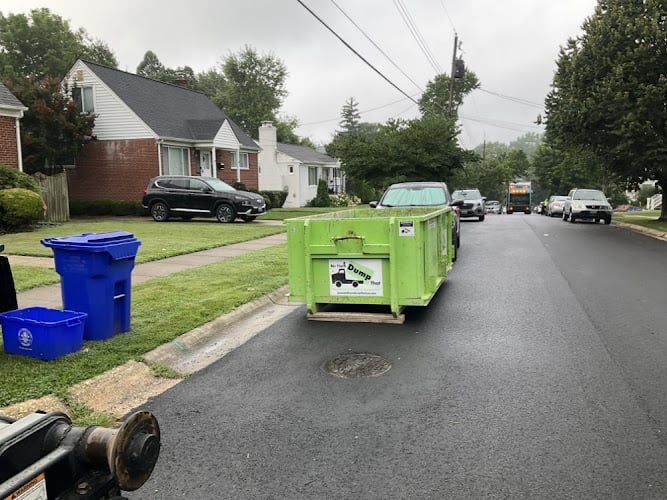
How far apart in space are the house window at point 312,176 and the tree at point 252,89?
25374mm

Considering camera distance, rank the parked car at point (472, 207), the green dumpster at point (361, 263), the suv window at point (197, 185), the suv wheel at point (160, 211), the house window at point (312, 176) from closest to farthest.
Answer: the green dumpster at point (361, 263) → the suv window at point (197, 185) → the suv wheel at point (160, 211) → the parked car at point (472, 207) → the house window at point (312, 176)

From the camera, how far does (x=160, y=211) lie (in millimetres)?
23391

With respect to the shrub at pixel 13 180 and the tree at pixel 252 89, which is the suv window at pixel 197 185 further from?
the tree at pixel 252 89

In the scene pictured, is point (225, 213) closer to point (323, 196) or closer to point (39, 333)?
point (39, 333)

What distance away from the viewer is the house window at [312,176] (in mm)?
44750

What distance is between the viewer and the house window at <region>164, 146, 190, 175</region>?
2864 centimetres

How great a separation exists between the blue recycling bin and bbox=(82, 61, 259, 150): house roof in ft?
76.3

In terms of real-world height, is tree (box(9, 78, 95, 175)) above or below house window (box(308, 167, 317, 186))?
above

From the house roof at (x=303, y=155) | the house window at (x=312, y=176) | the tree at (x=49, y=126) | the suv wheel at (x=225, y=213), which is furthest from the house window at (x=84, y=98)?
the house window at (x=312, y=176)

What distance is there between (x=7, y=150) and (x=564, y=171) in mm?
55017

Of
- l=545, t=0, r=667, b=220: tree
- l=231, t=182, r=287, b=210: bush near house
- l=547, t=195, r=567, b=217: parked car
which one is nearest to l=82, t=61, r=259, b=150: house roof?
l=231, t=182, r=287, b=210: bush near house

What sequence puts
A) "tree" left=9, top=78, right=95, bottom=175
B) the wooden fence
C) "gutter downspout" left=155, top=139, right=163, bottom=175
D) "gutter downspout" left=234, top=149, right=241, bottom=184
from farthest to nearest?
"gutter downspout" left=234, top=149, right=241, bottom=184 → "gutter downspout" left=155, top=139, right=163, bottom=175 → "tree" left=9, top=78, right=95, bottom=175 → the wooden fence

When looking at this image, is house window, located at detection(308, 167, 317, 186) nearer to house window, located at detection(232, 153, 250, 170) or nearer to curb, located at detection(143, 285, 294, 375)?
house window, located at detection(232, 153, 250, 170)

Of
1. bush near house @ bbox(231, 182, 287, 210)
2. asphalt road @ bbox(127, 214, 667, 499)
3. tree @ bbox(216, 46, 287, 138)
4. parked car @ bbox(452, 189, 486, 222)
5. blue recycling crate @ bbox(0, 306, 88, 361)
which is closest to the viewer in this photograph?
asphalt road @ bbox(127, 214, 667, 499)
